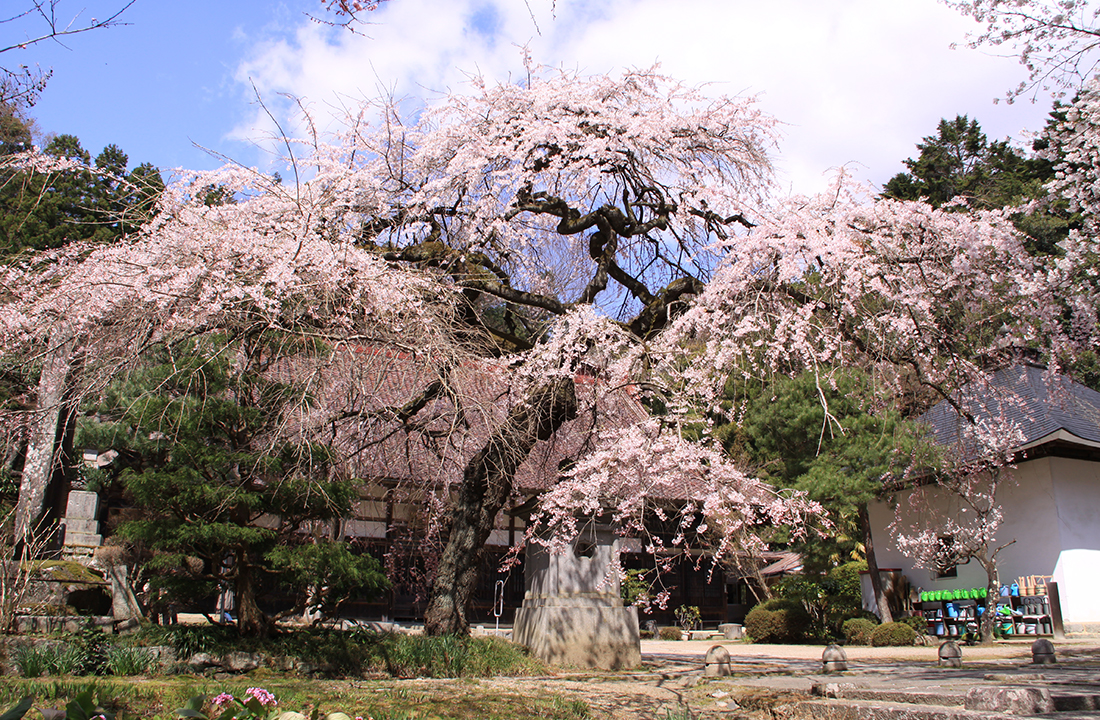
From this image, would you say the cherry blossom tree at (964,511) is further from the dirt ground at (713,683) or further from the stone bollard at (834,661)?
the stone bollard at (834,661)

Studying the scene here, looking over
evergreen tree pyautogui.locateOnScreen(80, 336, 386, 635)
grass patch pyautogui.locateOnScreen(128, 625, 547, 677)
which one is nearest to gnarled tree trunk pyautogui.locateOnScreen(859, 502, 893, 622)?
grass patch pyautogui.locateOnScreen(128, 625, 547, 677)

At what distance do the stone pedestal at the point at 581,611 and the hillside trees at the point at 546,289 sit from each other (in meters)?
0.46

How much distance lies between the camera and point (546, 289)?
9.85m

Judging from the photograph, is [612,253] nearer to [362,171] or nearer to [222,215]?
[362,171]

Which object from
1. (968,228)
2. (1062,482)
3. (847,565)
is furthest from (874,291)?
(847,565)

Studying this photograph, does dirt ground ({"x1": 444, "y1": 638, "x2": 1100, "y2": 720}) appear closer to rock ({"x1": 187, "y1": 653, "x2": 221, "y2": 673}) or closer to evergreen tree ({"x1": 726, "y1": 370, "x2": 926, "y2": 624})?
rock ({"x1": 187, "y1": 653, "x2": 221, "y2": 673})

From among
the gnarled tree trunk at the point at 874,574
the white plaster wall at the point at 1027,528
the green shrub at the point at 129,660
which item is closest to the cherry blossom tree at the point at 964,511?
the white plaster wall at the point at 1027,528

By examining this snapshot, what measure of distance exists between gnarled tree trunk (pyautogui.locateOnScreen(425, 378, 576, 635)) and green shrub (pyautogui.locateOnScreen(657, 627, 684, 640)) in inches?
390

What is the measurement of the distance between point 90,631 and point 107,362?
7.67ft

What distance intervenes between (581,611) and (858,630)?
785 cm

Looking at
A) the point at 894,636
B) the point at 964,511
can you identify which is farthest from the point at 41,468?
the point at 964,511

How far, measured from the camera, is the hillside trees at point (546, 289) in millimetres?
6289

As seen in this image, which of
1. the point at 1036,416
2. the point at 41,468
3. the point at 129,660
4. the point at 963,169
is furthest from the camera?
the point at 963,169

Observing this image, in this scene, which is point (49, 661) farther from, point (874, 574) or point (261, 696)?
point (874, 574)
